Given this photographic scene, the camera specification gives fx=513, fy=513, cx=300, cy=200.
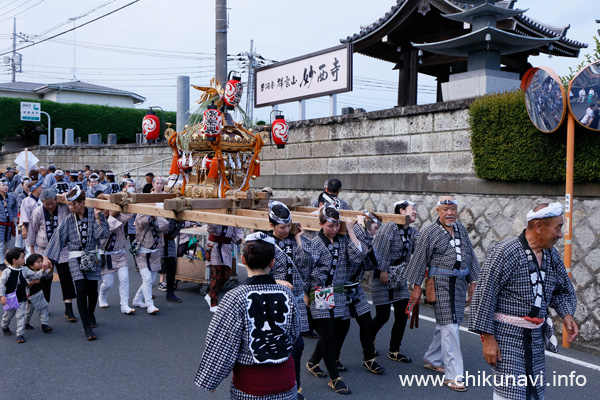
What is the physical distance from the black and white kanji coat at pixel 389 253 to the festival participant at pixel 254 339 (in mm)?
2699

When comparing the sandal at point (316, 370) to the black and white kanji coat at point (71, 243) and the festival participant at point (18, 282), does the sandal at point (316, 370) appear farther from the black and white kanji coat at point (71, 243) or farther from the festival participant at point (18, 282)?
the festival participant at point (18, 282)

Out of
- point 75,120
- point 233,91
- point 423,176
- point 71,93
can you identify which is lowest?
point 423,176

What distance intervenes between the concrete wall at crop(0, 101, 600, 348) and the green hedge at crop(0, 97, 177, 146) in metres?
26.1

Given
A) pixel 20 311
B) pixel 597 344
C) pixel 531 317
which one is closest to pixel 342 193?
pixel 597 344

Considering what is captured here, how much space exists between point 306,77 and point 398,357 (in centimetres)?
728

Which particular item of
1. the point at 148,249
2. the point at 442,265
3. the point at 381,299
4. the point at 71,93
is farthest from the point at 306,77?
the point at 71,93

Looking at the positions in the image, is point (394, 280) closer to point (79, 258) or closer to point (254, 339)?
point (254, 339)

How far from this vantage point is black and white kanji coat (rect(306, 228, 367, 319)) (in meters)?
4.87

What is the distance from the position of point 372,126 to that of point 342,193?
5.01 ft

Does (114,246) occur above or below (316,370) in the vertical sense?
above

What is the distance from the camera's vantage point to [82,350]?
592 centimetres

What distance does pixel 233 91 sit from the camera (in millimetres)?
6684

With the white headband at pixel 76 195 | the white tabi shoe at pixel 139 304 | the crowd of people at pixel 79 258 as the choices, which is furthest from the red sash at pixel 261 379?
the white tabi shoe at pixel 139 304

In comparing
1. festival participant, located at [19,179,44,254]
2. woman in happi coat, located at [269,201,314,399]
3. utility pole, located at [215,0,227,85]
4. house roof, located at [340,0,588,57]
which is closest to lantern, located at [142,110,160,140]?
festival participant, located at [19,179,44,254]
